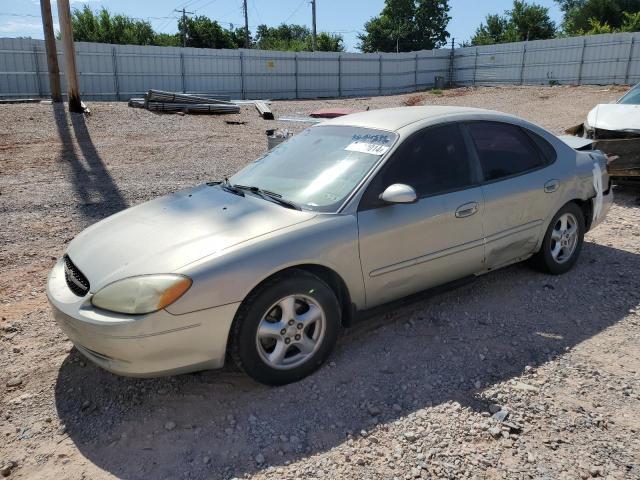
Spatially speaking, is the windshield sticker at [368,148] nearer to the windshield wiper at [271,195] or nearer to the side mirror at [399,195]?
the side mirror at [399,195]

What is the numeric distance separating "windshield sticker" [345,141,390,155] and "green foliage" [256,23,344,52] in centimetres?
5068

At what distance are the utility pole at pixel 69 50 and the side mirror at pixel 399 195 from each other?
44.2ft

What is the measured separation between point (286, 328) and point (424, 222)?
1233mm

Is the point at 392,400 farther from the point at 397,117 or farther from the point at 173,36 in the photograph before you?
the point at 173,36

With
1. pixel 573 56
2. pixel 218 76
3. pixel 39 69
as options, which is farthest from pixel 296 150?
pixel 573 56

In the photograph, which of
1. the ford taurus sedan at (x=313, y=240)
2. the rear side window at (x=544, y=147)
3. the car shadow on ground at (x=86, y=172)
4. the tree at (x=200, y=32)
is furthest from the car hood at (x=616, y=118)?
the tree at (x=200, y=32)

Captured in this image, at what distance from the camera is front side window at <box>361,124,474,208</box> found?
362 cm

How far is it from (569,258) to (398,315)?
187cm

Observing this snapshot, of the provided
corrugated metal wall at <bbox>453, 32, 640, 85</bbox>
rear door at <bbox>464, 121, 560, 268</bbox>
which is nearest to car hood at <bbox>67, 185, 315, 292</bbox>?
rear door at <bbox>464, 121, 560, 268</bbox>

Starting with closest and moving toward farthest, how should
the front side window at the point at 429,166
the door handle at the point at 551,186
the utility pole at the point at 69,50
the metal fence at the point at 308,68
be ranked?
the front side window at the point at 429,166 < the door handle at the point at 551,186 < the utility pole at the point at 69,50 < the metal fence at the point at 308,68

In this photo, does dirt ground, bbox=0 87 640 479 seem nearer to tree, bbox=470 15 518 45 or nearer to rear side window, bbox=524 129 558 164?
rear side window, bbox=524 129 558 164

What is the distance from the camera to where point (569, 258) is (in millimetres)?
4895

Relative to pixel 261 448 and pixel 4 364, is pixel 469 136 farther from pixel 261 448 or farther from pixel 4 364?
pixel 4 364

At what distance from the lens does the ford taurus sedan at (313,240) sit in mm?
2877
